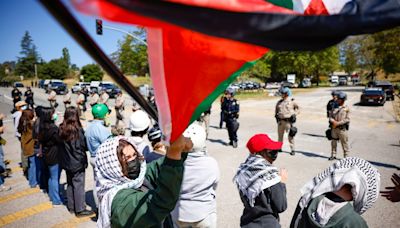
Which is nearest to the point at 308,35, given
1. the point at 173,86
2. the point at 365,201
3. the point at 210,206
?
the point at 173,86

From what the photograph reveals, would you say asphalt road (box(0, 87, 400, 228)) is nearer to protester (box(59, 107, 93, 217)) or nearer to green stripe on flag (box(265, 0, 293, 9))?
protester (box(59, 107, 93, 217))

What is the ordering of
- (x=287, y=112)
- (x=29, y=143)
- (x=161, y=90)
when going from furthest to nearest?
(x=287, y=112), (x=29, y=143), (x=161, y=90)

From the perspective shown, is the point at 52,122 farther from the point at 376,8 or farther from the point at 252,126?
the point at 252,126

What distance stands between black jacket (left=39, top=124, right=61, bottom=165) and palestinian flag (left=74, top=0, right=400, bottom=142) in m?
4.47

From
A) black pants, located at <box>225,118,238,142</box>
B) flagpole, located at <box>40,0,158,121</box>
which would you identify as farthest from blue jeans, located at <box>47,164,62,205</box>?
black pants, located at <box>225,118,238,142</box>

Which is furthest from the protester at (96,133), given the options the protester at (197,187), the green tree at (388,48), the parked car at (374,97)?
the green tree at (388,48)

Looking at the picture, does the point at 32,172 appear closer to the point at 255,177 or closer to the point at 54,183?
the point at 54,183

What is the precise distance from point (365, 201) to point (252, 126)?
12579mm

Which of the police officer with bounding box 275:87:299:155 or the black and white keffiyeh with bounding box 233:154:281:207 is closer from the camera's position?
the black and white keffiyeh with bounding box 233:154:281:207

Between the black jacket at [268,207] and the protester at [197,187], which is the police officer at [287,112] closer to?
Result: the protester at [197,187]

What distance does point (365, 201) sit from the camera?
2039 millimetres

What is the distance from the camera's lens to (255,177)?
2686mm

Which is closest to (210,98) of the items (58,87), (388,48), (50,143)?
(50,143)

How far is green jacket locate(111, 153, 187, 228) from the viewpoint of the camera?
160cm
